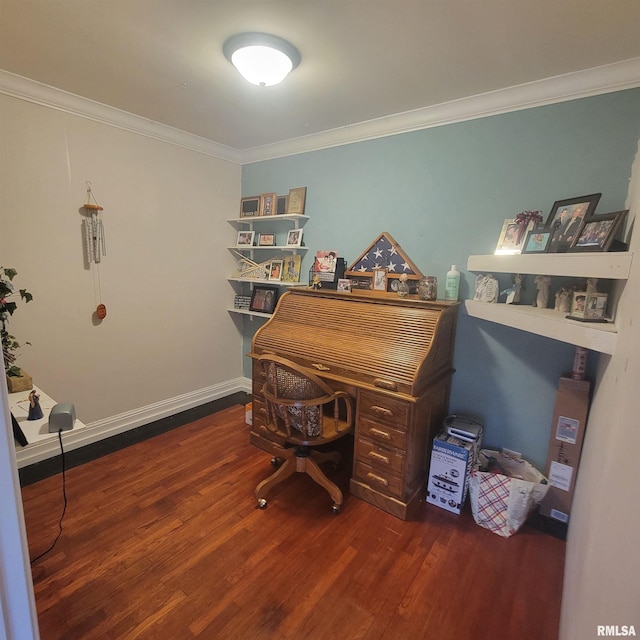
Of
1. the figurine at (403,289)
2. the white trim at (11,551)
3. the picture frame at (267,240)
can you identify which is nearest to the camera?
the white trim at (11,551)

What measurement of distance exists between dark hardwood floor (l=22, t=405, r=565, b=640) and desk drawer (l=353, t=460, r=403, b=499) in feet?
Result: 0.44

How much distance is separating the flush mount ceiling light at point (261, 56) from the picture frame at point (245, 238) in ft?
5.40

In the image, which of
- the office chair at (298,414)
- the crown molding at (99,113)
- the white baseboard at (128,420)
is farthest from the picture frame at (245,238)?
the office chair at (298,414)

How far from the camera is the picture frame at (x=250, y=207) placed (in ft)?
10.5

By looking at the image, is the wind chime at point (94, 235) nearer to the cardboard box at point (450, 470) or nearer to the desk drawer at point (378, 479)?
the desk drawer at point (378, 479)

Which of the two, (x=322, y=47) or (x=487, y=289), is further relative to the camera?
(x=487, y=289)

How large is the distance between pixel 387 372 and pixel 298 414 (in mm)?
547

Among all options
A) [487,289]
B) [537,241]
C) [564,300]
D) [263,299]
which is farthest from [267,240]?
[564,300]

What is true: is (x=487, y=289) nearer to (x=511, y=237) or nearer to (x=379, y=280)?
(x=511, y=237)

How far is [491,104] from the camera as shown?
1.98 m

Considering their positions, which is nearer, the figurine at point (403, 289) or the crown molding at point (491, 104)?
the crown molding at point (491, 104)

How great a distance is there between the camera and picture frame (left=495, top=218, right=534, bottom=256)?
186 centimetres

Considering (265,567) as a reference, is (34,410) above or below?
above

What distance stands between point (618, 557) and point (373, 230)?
86.4 inches
